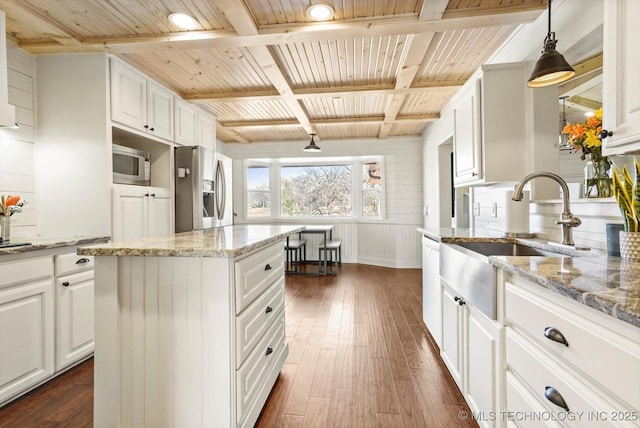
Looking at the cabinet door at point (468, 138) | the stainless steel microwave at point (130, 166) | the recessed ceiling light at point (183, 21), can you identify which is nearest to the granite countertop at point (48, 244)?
the stainless steel microwave at point (130, 166)

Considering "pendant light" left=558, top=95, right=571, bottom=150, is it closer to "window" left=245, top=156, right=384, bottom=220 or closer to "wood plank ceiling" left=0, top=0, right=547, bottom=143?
"wood plank ceiling" left=0, top=0, right=547, bottom=143

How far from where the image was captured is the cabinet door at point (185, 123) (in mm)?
3438

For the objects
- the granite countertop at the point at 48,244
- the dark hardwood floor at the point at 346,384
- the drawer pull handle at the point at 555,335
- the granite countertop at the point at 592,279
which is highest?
the granite countertop at the point at 48,244

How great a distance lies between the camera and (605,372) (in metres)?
0.69

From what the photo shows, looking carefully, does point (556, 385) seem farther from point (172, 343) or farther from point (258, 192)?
point (258, 192)

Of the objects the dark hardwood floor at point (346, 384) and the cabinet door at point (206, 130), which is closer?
the dark hardwood floor at point (346, 384)

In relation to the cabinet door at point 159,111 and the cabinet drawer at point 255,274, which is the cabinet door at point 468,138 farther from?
the cabinet door at point 159,111

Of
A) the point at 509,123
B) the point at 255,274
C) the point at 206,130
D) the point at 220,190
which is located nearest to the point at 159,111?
the point at 206,130

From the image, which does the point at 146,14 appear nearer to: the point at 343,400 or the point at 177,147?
the point at 177,147

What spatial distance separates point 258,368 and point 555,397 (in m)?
1.28

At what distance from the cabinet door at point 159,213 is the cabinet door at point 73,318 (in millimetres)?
837

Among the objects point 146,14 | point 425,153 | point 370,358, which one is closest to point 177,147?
point 146,14

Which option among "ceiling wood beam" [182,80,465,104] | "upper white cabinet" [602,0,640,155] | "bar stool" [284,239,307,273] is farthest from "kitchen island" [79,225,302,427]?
"bar stool" [284,239,307,273]

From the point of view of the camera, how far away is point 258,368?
1604mm
